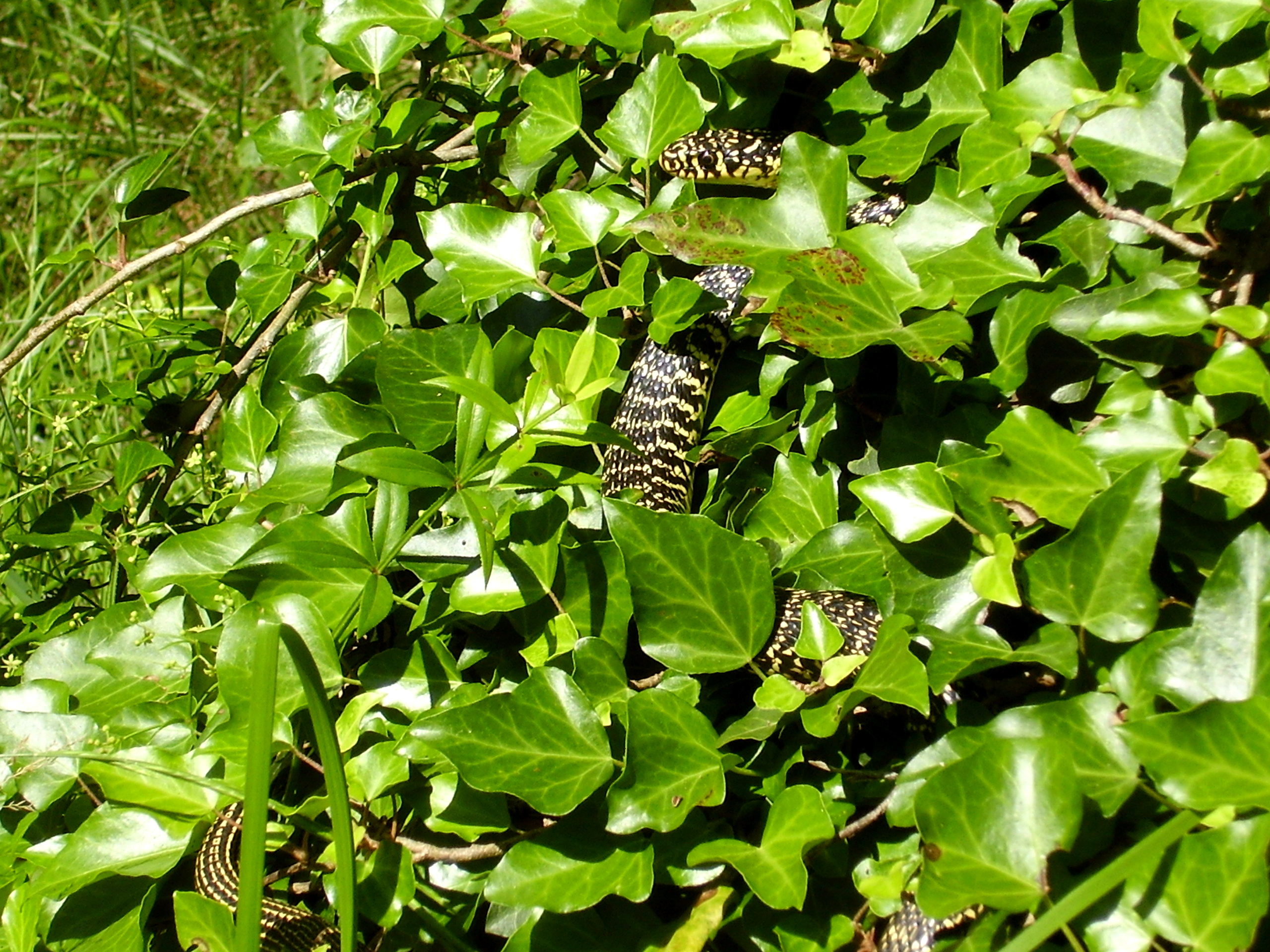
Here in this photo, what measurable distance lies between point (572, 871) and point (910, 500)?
59cm

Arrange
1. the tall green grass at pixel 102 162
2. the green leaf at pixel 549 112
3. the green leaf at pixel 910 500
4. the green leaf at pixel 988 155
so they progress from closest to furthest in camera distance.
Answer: the green leaf at pixel 910 500 < the green leaf at pixel 988 155 < the green leaf at pixel 549 112 < the tall green grass at pixel 102 162

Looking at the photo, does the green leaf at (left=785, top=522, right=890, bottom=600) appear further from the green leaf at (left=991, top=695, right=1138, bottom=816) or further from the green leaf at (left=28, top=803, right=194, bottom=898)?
the green leaf at (left=28, top=803, right=194, bottom=898)

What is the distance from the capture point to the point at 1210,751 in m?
0.97

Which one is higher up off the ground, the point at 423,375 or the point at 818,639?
the point at 423,375

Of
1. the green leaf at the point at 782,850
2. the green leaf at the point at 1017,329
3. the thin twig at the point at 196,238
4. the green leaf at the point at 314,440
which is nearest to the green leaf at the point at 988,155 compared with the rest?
the green leaf at the point at 1017,329

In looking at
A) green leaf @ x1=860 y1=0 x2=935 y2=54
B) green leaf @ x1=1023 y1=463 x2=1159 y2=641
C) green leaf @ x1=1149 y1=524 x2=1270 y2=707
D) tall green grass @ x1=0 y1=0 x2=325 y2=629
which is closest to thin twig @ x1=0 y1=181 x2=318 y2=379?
tall green grass @ x1=0 y1=0 x2=325 y2=629

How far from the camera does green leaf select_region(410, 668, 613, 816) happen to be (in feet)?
4.07

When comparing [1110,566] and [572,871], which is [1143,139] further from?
[572,871]

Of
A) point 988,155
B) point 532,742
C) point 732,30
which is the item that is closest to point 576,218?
point 732,30

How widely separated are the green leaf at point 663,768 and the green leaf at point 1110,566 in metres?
0.41

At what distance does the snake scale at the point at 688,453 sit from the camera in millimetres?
1520

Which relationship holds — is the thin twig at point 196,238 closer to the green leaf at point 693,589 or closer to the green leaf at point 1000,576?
the green leaf at point 693,589

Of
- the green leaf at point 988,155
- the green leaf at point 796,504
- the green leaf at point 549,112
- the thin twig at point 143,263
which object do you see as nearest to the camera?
the green leaf at point 988,155

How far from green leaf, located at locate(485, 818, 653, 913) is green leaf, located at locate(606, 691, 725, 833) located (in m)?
0.05
